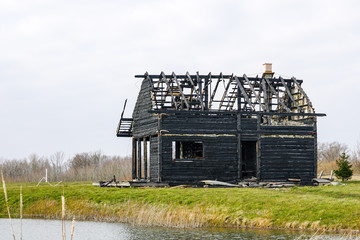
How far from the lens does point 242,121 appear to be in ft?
129

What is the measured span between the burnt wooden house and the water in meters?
11.8

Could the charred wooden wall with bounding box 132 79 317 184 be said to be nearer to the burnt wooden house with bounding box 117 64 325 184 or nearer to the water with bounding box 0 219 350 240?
the burnt wooden house with bounding box 117 64 325 184

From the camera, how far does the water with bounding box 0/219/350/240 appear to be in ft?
75.9

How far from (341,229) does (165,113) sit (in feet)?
53.8

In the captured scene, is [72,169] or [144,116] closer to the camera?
[144,116]

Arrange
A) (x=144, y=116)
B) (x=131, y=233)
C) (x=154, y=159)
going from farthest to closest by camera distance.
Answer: (x=144, y=116) < (x=154, y=159) < (x=131, y=233)

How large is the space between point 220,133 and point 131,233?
1557 cm

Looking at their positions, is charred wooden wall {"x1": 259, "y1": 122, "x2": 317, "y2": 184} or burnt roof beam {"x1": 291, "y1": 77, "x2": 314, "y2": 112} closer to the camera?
charred wooden wall {"x1": 259, "y1": 122, "x2": 317, "y2": 184}

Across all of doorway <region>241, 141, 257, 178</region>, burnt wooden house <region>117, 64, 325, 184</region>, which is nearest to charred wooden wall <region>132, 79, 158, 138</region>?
burnt wooden house <region>117, 64, 325, 184</region>

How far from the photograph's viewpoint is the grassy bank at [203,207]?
2569 centimetres

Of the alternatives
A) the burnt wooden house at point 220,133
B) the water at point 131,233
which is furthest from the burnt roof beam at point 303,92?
the water at point 131,233

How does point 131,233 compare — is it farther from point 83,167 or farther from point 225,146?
point 83,167

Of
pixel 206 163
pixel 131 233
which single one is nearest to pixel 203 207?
pixel 131 233

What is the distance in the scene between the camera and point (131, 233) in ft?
79.7
